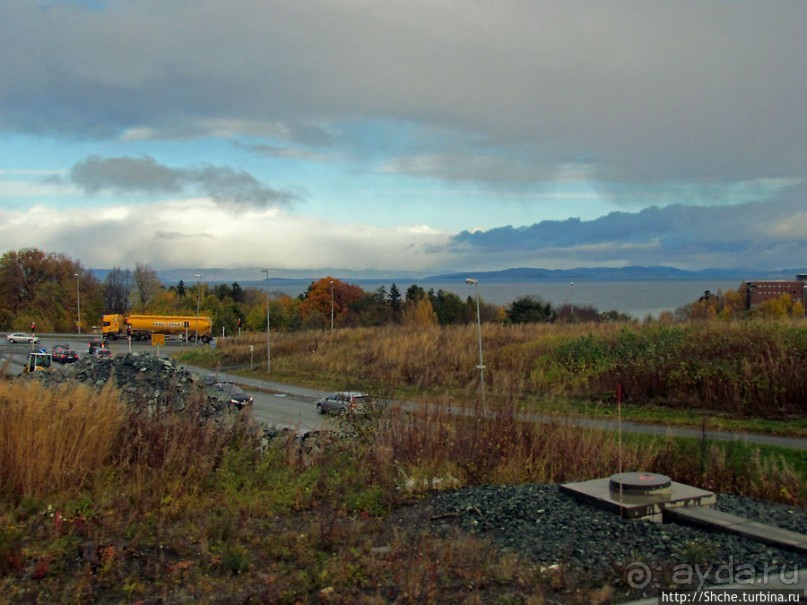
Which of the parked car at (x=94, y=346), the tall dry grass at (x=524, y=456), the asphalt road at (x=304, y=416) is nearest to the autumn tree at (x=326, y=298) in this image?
the parked car at (x=94, y=346)

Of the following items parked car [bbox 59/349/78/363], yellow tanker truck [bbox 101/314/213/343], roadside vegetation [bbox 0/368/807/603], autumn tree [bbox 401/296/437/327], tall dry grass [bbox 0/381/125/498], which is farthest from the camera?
yellow tanker truck [bbox 101/314/213/343]

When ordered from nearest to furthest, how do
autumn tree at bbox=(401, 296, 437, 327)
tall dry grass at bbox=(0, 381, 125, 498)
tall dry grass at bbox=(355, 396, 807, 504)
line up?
tall dry grass at bbox=(0, 381, 125, 498)
tall dry grass at bbox=(355, 396, 807, 504)
autumn tree at bbox=(401, 296, 437, 327)

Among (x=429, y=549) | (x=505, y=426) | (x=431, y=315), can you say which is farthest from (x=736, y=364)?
(x=431, y=315)

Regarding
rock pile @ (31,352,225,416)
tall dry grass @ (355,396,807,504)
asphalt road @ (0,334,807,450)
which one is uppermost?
rock pile @ (31,352,225,416)

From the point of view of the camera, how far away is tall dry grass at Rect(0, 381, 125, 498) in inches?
295

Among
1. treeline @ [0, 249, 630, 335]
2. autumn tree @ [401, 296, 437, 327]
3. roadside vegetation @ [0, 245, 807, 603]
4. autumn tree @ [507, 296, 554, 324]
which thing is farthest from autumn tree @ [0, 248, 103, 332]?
roadside vegetation @ [0, 245, 807, 603]

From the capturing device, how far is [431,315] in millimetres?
78625

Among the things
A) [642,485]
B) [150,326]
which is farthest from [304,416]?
[150,326]

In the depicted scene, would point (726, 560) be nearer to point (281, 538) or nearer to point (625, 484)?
point (625, 484)

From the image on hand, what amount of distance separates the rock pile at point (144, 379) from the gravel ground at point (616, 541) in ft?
13.0

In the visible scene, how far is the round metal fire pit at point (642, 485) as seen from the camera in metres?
7.32

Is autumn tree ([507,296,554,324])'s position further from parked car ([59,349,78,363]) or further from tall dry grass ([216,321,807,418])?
parked car ([59,349,78,363])

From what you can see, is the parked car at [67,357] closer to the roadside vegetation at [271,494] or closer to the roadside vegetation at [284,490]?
the roadside vegetation at [284,490]

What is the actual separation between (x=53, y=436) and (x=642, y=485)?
624 cm
